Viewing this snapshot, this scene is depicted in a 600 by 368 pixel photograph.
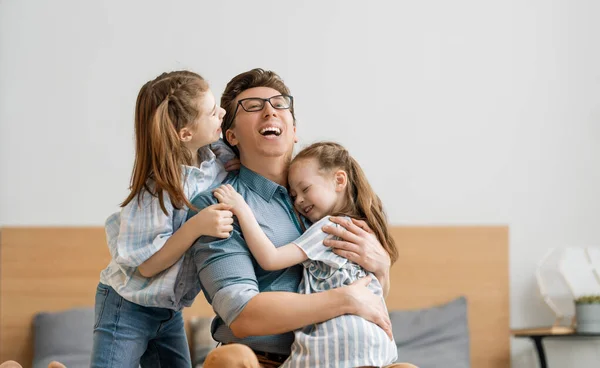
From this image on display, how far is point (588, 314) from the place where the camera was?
336cm

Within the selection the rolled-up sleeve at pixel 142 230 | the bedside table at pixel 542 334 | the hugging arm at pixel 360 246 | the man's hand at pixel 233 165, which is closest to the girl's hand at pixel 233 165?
the man's hand at pixel 233 165

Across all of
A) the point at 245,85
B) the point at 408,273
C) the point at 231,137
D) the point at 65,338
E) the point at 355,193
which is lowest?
the point at 65,338

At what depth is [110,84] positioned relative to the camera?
11.3ft

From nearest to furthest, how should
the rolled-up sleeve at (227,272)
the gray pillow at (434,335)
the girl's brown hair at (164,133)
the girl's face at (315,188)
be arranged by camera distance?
the rolled-up sleeve at (227,272)
the girl's brown hair at (164,133)
the girl's face at (315,188)
the gray pillow at (434,335)

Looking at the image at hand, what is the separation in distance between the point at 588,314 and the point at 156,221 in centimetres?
229

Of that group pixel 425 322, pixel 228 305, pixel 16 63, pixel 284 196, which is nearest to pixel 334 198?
pixel 284 196

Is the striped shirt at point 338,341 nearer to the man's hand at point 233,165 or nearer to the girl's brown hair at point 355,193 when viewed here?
the girl's brown hair at point 355,193

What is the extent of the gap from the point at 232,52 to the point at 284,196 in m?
1.73

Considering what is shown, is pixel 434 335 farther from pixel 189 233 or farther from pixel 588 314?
pixel 189 233

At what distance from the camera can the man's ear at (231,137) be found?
6.66 ft

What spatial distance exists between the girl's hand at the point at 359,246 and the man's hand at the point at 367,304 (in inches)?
2.3

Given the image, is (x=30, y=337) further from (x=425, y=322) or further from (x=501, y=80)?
(x=501, y=80)

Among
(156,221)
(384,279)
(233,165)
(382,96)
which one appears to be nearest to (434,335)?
(382,96)

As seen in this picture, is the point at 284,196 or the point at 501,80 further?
the point at 501,80
